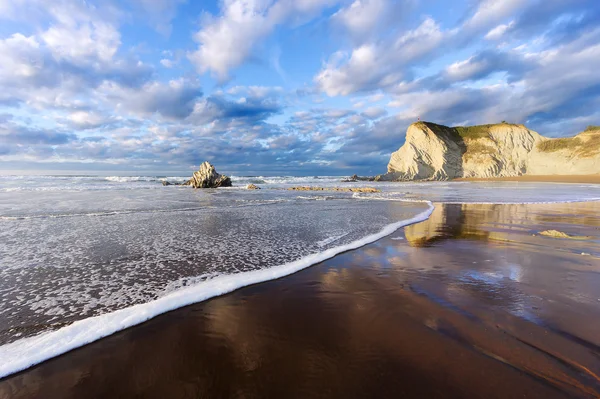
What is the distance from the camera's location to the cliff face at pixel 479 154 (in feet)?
246

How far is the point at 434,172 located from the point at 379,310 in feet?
274

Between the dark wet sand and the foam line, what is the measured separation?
0.46ft

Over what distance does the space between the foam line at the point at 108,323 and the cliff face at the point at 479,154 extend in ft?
256

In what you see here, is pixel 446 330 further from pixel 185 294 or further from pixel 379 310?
pixel 185 294

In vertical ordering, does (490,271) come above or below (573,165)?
below

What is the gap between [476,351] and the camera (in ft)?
8.29

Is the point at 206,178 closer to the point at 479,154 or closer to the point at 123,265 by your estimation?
the point at 123,265

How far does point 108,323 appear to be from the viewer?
3051mm

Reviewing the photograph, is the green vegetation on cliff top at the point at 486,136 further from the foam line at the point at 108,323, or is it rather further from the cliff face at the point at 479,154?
the foam line at the point at 108,323

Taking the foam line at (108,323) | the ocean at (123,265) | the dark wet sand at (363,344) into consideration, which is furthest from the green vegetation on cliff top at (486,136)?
the foam line at (108,323)

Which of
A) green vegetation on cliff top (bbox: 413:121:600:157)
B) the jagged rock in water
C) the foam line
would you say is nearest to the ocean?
the foam line

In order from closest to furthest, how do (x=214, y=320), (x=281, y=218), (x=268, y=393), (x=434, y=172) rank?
(x=268, y=393) → (x=214, y=320) → (x=281, y=218) → (x=434, y=172)

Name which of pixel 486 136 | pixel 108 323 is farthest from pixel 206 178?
pixel 486 136

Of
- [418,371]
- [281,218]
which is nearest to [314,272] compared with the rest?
[418,371]
